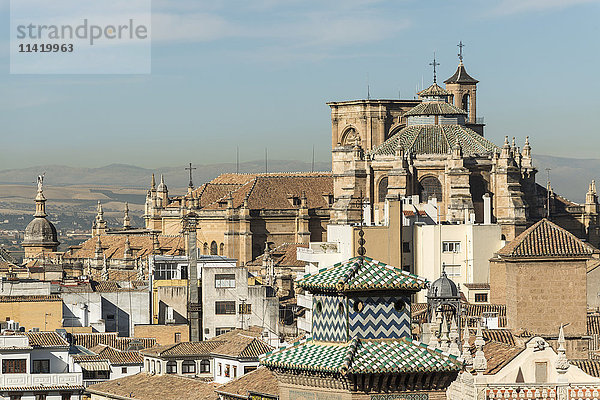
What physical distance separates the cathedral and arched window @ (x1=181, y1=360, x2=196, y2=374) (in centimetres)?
4317

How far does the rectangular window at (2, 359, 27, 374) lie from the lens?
202 ft

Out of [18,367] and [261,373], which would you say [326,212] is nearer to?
[18,367]

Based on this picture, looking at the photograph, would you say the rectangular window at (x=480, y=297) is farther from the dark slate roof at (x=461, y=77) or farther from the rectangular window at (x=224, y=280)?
the dark slate roof at (x=461, y=77)

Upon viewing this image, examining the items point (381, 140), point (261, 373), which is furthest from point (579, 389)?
point (381, 140)

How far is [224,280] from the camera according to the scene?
82188 mm

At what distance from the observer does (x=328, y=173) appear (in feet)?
503

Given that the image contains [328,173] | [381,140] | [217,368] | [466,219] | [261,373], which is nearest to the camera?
[261,373]

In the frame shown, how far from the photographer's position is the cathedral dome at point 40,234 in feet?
531

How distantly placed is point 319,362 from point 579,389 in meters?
16.6

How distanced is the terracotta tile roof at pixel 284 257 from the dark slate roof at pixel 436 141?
9233mm

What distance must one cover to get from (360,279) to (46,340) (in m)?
42.8

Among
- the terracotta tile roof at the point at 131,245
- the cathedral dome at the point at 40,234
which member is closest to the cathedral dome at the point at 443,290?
the terracotta tile roof at the point at 131,245

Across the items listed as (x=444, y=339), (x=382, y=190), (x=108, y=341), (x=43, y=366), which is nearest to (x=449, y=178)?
(x=382, y=190)

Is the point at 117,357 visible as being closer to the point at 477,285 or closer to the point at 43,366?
the point at 43,366
